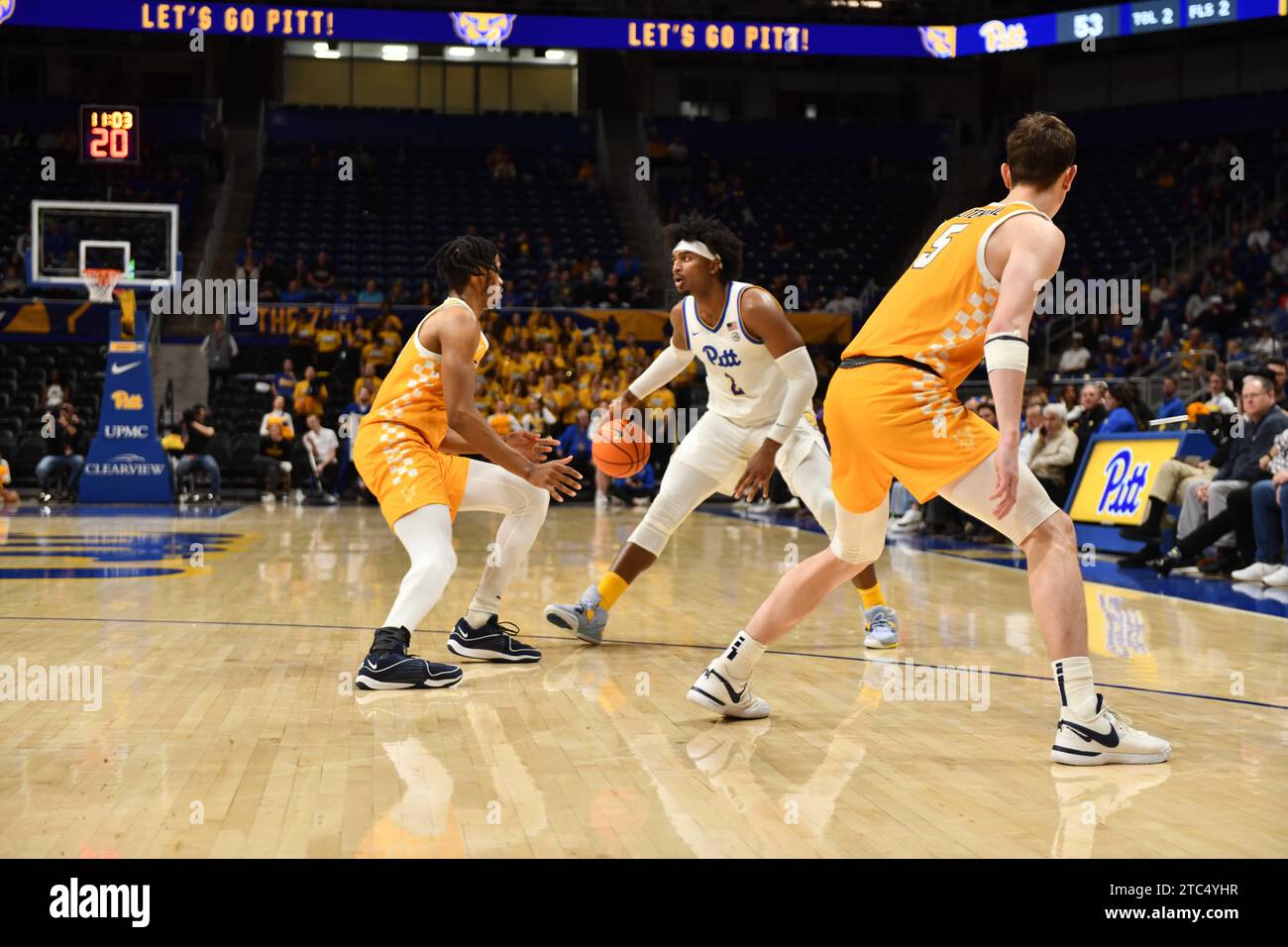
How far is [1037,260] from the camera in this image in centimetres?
361

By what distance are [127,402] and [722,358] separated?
43.6 ft

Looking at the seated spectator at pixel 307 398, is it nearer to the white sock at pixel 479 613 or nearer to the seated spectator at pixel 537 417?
the seated spectator at pixel 537 417

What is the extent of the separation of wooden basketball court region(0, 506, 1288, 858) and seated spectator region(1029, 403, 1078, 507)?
4.02m

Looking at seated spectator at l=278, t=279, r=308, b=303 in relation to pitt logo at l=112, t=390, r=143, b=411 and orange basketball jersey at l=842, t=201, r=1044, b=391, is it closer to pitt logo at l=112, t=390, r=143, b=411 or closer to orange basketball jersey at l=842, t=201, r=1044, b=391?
pitt logo at l=112, t=390, r=143, b=411

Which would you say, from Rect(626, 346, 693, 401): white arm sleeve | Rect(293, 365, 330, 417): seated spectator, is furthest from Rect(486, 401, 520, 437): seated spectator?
Rect(626, 346, 693, 401): white arm sleeve

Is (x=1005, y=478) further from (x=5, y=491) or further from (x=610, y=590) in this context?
(x=5, y=491)

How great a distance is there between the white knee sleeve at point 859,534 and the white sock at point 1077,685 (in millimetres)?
639

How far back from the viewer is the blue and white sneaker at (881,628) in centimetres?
602

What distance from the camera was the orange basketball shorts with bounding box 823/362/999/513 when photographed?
12.3ft

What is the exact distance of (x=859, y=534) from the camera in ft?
13.3

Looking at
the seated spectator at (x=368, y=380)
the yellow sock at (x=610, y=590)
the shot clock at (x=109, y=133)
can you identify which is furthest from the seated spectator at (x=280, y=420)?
the yellow sock at (x=610, y=590)

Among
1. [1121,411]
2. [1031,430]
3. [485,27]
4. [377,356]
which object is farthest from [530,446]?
[485,27]
